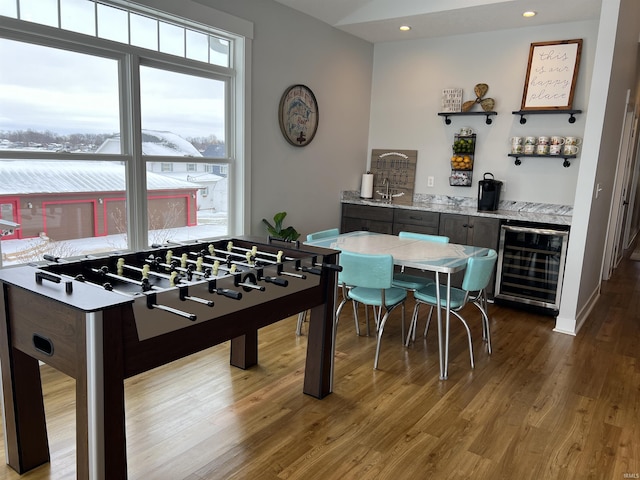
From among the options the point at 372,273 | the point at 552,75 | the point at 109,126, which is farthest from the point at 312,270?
the point at 552,75

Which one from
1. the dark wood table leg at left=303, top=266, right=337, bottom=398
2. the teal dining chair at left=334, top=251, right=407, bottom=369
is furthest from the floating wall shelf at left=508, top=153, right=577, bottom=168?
the dark wood table leg at left=303, top=266, right=337, bottom=398

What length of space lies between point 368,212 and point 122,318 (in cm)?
395

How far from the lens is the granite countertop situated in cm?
441

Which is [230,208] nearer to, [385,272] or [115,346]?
[385,272]

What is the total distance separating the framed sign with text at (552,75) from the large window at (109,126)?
9.31ft

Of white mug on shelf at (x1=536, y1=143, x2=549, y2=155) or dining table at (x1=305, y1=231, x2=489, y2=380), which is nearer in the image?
dining table at (x1=305, y1=231, x2=489, y2=380)

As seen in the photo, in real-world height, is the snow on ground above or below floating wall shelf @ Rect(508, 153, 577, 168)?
below

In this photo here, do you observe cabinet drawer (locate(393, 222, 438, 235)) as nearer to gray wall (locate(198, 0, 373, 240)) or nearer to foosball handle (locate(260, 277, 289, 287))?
gray wall (locate(198, 0, 373, 240))

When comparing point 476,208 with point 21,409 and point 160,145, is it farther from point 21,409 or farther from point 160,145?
point 21,409

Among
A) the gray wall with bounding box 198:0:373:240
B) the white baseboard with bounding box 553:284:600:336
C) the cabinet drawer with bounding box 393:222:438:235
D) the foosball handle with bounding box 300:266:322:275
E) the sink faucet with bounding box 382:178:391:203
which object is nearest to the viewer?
the foosball handle with bounding box 300:266:322:275

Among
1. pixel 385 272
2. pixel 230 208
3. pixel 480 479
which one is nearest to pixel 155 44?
pixel 230 208

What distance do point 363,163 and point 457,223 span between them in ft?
5.08

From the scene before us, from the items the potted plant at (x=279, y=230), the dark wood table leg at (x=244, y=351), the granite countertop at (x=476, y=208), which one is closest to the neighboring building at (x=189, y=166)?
the potted plant at (x=279, y=230)

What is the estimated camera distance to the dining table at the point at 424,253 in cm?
298
